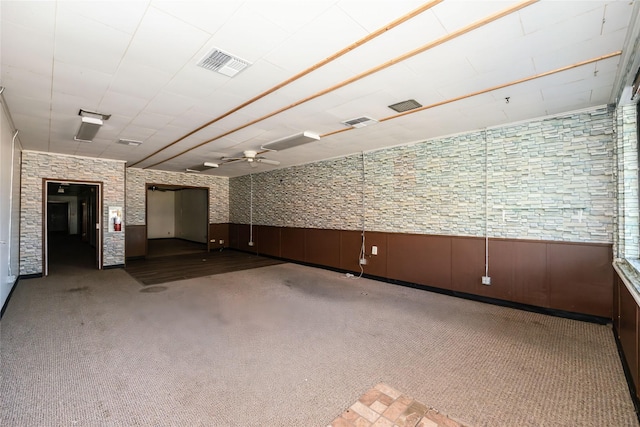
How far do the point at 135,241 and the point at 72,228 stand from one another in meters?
12.3

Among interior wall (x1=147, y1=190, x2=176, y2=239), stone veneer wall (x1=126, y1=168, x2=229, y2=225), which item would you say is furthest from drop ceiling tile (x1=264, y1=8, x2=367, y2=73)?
interior wall (x1=147, y1=190, x2=176, y2=239)

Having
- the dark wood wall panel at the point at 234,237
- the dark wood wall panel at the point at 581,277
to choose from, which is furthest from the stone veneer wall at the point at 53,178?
the dark wood wall panel at the point at 581,277

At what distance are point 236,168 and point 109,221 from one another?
347 cm

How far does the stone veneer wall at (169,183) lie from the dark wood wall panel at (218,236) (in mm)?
220

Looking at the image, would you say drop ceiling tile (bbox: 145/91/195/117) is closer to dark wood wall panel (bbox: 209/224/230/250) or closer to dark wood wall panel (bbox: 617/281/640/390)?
dark wood wall panel (bbox: 617/281/640/390)

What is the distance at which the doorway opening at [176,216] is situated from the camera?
1247 cm

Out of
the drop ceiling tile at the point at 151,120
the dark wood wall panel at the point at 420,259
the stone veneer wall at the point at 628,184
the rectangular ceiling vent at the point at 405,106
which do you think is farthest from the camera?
the dark wood wall panel at the point at 420,259

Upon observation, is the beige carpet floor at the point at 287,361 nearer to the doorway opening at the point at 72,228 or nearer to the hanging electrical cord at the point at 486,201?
the hanging electrical cord at the point at 486,201

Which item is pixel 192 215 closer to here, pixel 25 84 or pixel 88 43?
pixel 25 84

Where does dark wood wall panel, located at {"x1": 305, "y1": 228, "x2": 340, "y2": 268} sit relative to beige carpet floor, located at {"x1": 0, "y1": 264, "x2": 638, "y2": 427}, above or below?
above

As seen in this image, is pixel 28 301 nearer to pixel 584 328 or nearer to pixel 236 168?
pixel 236 168

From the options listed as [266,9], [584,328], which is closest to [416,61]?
[266,9]

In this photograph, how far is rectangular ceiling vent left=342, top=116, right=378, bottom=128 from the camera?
4098mm

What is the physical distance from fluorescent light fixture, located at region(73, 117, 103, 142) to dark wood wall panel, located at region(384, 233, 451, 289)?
527 cm
